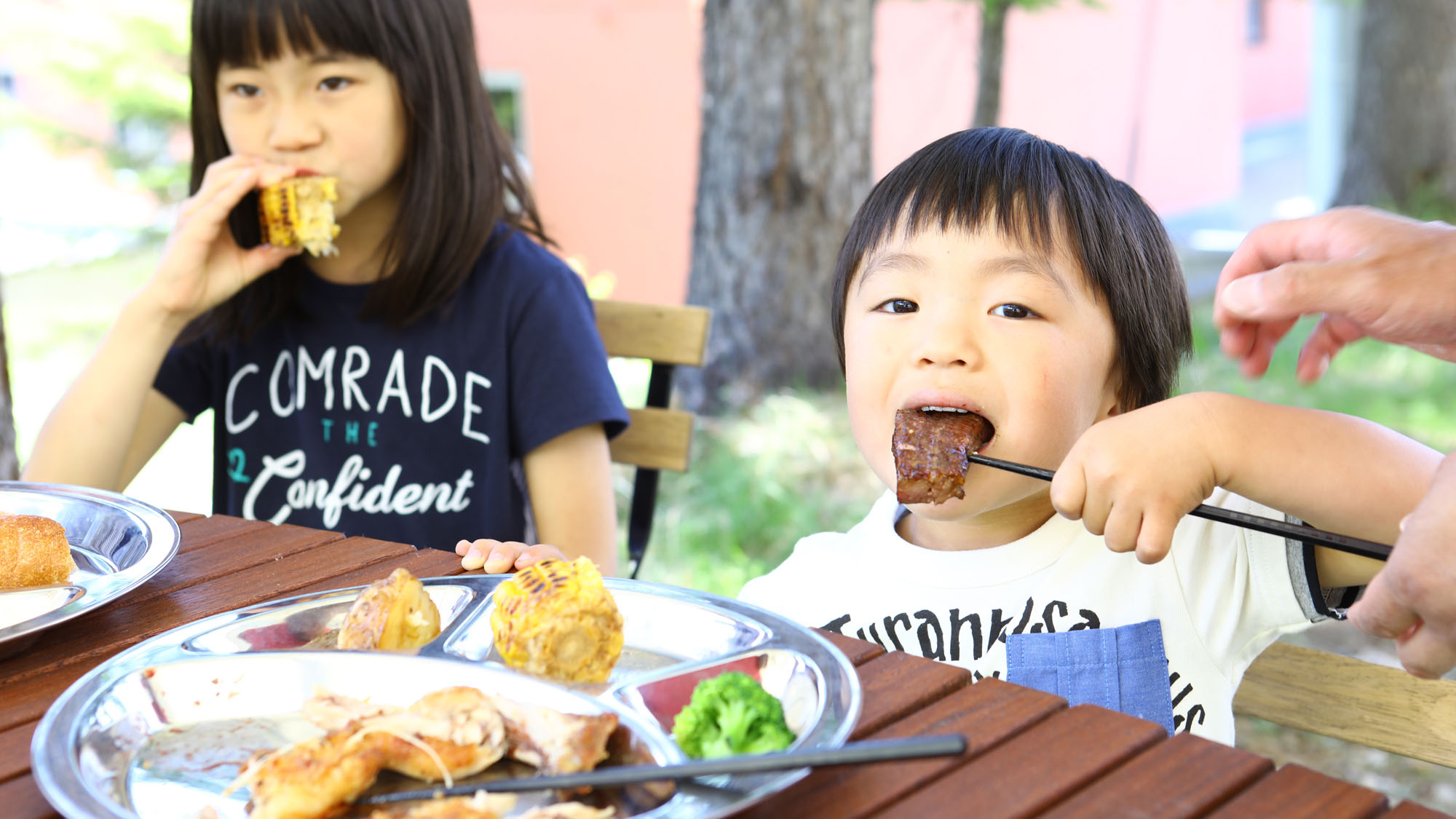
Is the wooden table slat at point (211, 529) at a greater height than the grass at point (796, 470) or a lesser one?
greater

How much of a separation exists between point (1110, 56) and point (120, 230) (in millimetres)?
9854

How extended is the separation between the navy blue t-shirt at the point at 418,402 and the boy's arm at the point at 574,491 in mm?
54

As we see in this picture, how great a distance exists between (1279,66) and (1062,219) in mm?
22554

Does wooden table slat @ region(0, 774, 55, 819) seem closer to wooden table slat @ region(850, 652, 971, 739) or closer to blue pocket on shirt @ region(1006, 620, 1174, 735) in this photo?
wooden table slat @ region(850, 652, 971, 739)

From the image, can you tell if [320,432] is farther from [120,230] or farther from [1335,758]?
[120,230]

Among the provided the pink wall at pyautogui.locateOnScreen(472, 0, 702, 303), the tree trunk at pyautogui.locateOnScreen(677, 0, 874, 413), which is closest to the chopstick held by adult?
the tree trunk at pyautogui.locateOnScreen(677, 0, 874, 413)

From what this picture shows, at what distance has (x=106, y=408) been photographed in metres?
2.43

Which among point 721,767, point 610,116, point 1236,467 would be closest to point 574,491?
point 1236,467

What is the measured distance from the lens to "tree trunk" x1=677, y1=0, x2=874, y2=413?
5465 mm

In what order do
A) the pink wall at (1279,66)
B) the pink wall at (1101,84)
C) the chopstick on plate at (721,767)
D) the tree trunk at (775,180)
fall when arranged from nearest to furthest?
the chopstick on plate at (721,767)
the tree trunk at (775,180)
the pink wall at (1101,84)
the pink wall at (1279,66)

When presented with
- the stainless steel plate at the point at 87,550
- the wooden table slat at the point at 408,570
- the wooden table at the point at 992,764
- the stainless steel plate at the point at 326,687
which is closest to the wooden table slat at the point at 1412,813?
the wooden table at the point at 992,764

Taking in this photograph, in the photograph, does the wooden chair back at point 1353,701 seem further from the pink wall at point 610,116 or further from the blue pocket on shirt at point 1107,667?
the pink wall at point 610,116

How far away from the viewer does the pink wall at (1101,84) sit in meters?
9.80

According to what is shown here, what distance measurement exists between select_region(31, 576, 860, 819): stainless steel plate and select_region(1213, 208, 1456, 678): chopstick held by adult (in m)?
0.54
